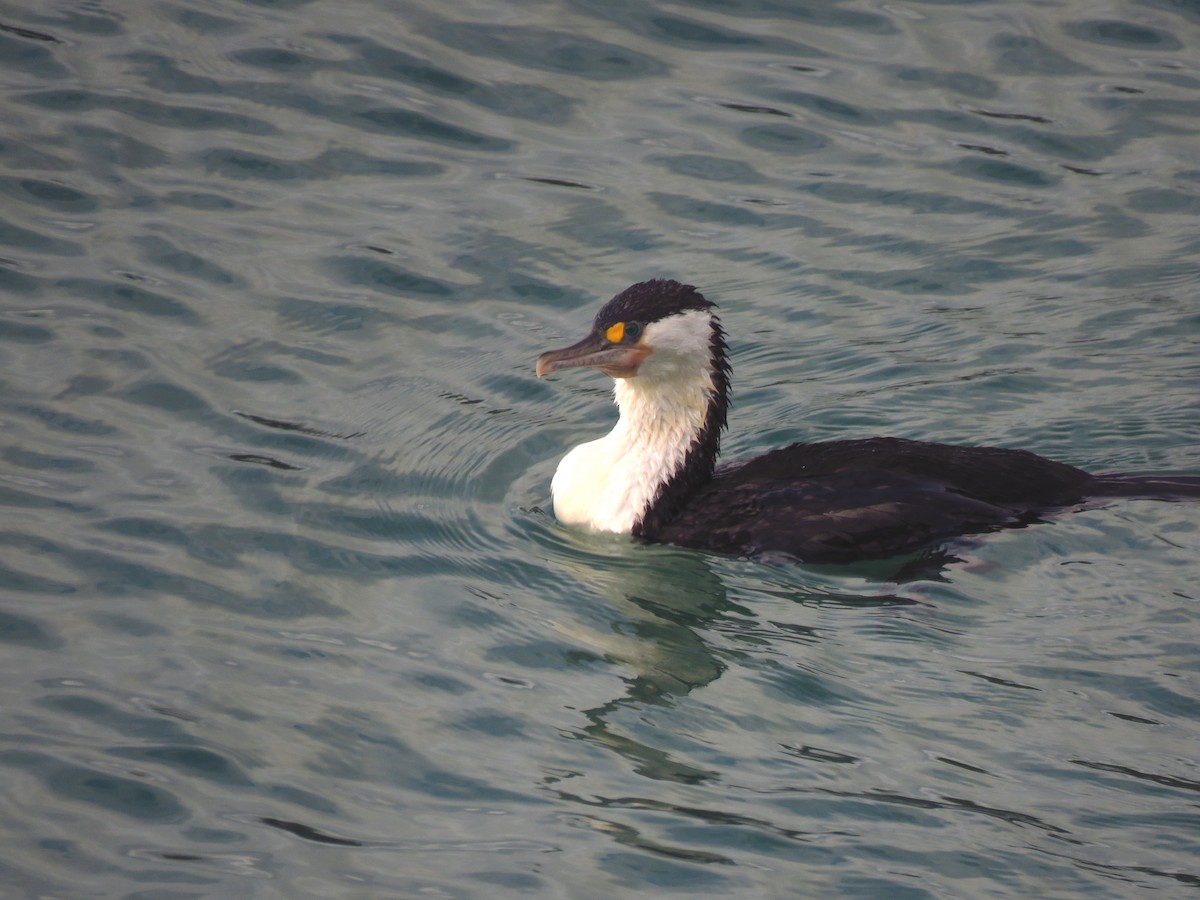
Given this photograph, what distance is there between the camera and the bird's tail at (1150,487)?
685 cm

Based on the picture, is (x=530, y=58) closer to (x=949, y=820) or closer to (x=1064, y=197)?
(x=1064, y=197)

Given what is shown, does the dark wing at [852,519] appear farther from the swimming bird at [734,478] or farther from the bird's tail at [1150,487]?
the bird's tail at [1150,487]

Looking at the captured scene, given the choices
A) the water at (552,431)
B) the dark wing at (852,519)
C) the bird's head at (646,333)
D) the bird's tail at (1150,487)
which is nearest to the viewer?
the water at (552,431)

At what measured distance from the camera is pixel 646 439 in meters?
7.36

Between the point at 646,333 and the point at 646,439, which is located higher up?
the point at 646,333

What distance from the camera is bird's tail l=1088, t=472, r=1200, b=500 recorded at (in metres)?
6.85

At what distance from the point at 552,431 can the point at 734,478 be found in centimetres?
133

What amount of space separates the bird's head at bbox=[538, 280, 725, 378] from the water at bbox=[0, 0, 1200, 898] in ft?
2.75

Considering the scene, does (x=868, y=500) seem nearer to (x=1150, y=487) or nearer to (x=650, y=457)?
(x=650, y=457)

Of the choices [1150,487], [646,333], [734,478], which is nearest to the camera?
[1150,487]

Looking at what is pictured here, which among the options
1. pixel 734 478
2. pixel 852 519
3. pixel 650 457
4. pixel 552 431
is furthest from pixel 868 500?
pixel 552 431

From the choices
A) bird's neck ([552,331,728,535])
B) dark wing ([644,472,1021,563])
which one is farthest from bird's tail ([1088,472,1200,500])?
bird's neck ([552,331,728,535])

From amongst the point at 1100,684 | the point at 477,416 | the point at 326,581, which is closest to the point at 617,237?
the point at 477,416

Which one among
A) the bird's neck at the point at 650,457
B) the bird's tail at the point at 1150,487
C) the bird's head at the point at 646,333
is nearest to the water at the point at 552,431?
the bird's tail at the point at 1150,487
